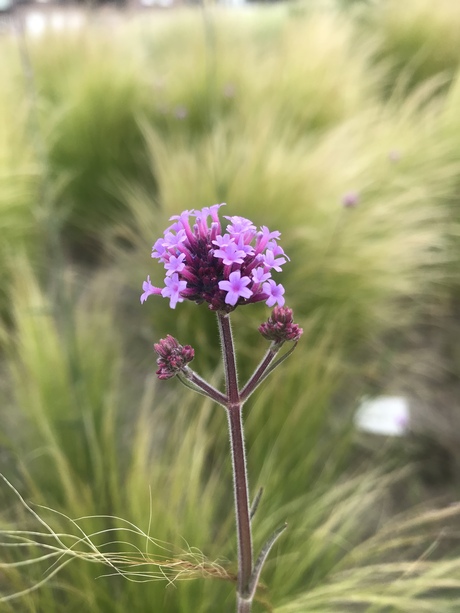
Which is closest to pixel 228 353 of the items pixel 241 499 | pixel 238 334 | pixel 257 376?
pixel 257 376

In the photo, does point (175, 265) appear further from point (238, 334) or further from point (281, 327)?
point (238, 334)

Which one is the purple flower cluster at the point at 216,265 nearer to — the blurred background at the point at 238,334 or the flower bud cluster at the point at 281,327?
the flower bud cluster at the point at 281,327

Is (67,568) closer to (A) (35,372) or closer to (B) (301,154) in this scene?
(A) (35,372)

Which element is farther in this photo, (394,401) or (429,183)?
(429,183)

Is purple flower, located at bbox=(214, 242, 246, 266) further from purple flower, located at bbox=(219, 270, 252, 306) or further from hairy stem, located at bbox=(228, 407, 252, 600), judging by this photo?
hairy stem, located at bbox=(228, 407, 252, 600)

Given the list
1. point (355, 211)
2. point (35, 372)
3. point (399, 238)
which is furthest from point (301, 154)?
point (35, 372)

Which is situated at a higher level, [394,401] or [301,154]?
[301,154]
